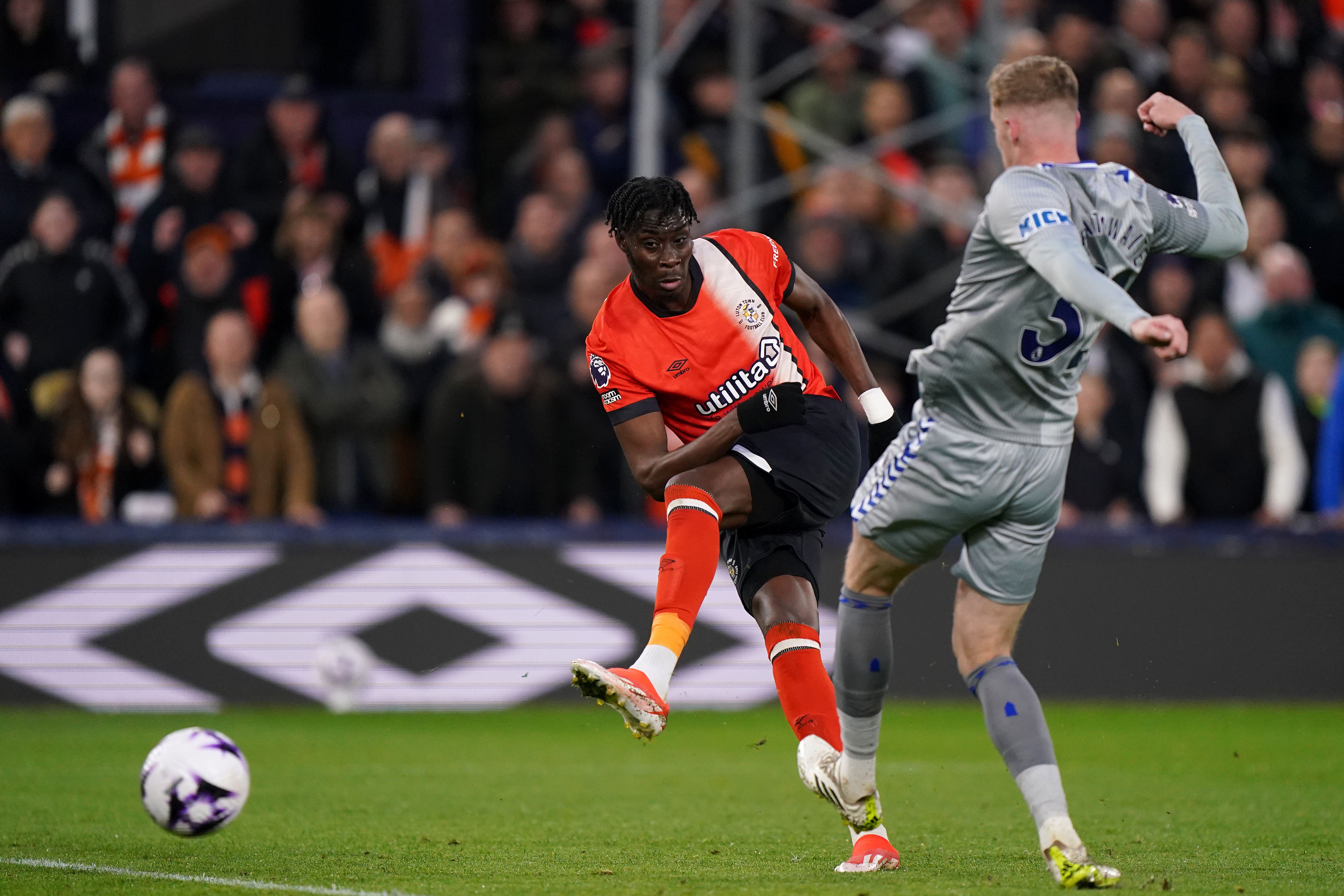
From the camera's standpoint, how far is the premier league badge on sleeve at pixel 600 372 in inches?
236

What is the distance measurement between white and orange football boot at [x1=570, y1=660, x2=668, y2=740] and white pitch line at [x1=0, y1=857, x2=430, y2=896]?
2.52ft

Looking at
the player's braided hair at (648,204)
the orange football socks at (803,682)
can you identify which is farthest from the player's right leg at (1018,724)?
the player's braided hair at (648,204)

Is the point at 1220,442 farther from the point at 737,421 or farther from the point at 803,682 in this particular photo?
the point at 737,421

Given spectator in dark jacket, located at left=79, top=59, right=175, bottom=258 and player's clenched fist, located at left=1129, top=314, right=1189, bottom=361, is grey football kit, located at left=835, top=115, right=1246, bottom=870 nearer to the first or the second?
player's clenched fist, located at left=1129, top=314, right=1189, bottom=361

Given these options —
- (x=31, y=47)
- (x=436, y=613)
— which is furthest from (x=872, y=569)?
(x=31, y=47)

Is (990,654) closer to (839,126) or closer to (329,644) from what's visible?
(329,644)

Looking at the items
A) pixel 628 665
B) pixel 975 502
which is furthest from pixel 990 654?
pixel 628 665

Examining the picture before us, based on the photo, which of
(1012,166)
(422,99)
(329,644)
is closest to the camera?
(1012,166)

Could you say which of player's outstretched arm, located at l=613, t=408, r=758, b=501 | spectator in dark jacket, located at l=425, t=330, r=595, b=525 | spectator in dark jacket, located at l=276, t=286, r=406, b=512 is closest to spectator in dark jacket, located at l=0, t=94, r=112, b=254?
spectator in dark jacket, located at l=276, t=286, r=406, b=512

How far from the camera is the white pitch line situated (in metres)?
5.14

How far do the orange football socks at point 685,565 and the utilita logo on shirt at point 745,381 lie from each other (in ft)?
1.20

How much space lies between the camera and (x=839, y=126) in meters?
13.0

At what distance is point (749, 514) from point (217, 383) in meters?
6.05

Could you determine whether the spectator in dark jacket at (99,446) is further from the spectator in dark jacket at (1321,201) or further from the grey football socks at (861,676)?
the spectator in dark jacket at (1321,201)
